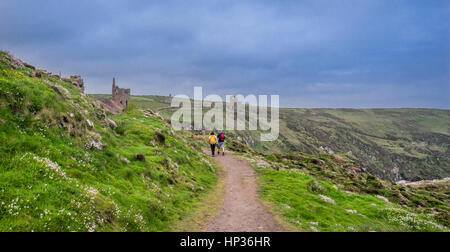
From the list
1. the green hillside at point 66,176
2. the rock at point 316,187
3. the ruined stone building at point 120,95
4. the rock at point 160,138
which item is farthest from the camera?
the ruined stone building at point 120,95

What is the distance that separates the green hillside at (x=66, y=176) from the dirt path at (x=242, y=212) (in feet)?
8.25

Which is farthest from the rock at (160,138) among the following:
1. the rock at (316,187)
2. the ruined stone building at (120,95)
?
the ruined stone building at (120,95)

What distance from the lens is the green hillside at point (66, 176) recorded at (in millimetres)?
8406

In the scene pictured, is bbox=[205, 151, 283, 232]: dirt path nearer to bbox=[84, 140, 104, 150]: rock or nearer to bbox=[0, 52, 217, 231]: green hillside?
bbox=[0, 52, 217, 231]: green hillside

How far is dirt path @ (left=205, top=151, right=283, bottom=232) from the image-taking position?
13.7m

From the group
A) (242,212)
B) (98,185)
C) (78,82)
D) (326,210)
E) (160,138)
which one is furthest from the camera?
(78,82)

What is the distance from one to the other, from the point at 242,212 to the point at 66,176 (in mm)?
10984

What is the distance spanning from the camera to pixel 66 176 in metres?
10.7

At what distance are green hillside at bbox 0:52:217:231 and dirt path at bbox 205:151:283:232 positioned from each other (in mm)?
2515

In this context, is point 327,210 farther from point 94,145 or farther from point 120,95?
point 120,95

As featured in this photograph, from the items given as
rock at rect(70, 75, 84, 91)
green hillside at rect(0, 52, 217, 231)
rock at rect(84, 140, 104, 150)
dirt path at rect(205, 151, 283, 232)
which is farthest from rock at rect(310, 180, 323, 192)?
rock at rect(70, 75, 84, 91)

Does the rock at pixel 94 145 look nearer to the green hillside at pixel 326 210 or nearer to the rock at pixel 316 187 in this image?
the green hillside at pixel 326 210

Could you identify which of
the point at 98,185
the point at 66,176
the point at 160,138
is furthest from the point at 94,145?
the point at 160,138
